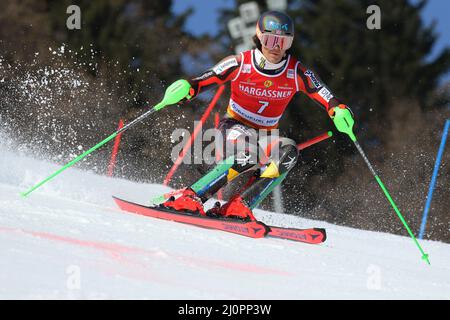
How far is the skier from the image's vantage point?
4578mm

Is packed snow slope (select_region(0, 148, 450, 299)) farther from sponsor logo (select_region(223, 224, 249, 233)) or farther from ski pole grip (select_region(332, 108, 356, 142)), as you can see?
ski pole grip (select_region(332, 108, 356, 142))

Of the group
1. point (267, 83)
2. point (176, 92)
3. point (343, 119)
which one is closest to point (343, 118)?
point (343, 119)

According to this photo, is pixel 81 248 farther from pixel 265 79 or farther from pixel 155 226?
pixel 265 79

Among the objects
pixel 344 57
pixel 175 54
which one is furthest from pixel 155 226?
pixel 175 54

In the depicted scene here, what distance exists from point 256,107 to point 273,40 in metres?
0.52

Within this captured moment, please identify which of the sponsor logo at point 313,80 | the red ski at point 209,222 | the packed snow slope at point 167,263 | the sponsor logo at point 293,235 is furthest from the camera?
the sponsor logo at point 313,80

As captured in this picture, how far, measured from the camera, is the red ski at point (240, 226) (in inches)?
171

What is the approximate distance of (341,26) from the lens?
714 inches

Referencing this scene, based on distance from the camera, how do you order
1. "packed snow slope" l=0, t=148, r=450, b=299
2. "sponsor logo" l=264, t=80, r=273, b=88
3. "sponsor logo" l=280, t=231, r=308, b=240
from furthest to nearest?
1. "sponsor logo" l=264, t=80, r=273, b=88
2. "sponsor logo" l=280, t=231, r=308, b=240
3. "packed snow slope" l=0, t=148, r=450, b=299

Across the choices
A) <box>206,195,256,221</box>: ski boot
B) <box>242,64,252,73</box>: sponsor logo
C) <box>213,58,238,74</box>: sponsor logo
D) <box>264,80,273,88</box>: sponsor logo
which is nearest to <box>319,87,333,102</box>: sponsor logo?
<box>264,80,273,88</box>: sponsor logo

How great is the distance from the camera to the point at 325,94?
190 inches

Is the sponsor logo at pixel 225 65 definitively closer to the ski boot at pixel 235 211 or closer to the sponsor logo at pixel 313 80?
the sponsor logo at pixel 313 80

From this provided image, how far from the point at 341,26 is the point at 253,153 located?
46.9 ft

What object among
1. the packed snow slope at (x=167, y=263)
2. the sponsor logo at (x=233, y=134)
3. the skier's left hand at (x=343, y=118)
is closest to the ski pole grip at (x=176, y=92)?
the sponsor logo at (x=233, y=134)
